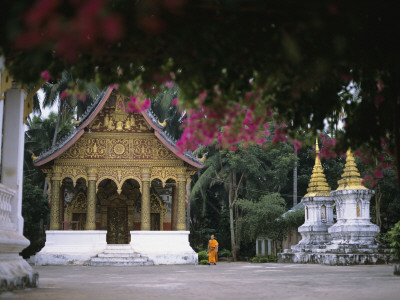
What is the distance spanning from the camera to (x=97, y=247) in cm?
1988

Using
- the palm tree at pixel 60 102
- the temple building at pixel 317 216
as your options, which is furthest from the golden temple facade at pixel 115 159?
the palm tree at pixel 60 102

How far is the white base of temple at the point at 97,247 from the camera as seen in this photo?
63.9ft

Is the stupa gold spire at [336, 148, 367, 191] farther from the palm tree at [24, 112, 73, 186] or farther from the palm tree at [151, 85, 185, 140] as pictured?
the palm tree at [24, 112, 73, 186]

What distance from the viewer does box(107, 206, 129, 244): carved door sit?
24188mm

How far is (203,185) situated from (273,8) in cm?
3198

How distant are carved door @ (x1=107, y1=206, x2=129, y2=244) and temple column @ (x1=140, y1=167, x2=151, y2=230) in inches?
162

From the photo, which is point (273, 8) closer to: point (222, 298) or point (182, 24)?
point (182, 24)

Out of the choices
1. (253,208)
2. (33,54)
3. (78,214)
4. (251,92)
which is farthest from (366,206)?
(33,54)

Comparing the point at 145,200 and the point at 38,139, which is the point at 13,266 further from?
the point at 38,139

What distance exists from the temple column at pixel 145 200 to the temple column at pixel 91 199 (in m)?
1.83

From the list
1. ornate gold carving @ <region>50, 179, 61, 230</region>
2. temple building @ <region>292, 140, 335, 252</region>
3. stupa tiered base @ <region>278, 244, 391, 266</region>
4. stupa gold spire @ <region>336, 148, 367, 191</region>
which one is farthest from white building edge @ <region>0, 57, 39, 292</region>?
temple building @ <region>292, 140, 335, 252</region>

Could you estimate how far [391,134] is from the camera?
17.3 feet

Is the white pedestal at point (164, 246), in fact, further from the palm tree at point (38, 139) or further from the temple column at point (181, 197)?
the palm tree at point (38, 139)

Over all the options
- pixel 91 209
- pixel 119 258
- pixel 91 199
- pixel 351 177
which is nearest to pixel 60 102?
pixel 91 199
